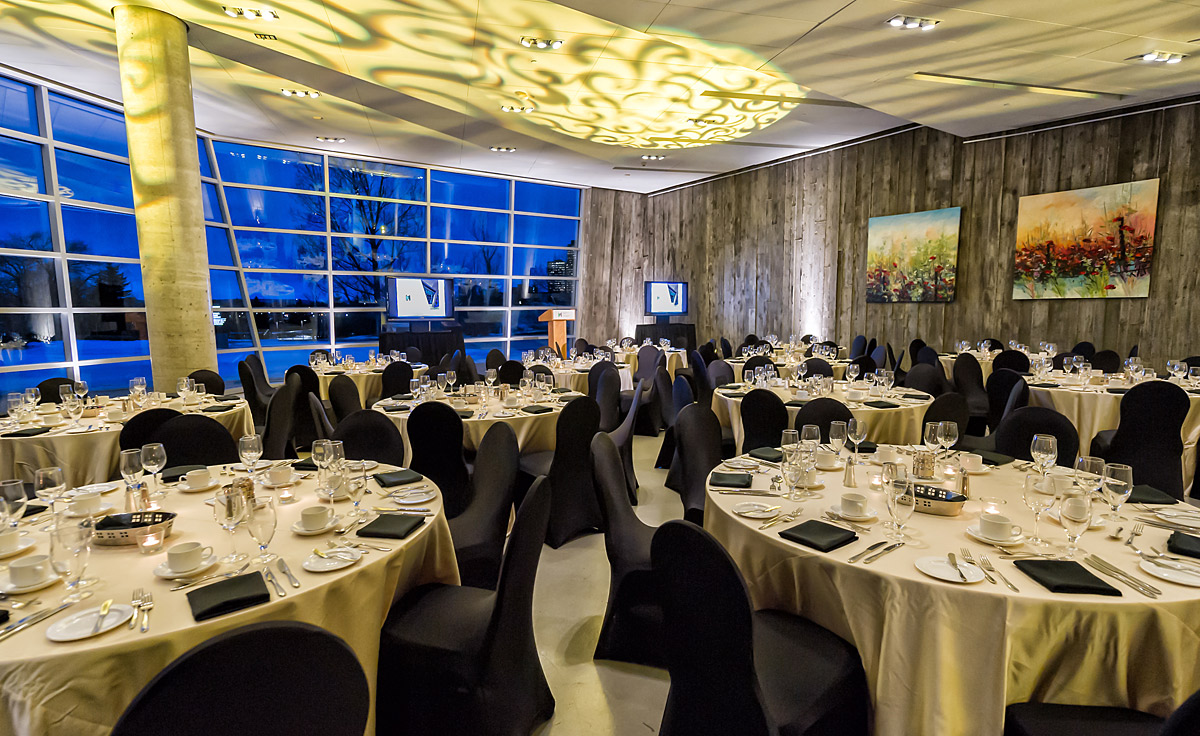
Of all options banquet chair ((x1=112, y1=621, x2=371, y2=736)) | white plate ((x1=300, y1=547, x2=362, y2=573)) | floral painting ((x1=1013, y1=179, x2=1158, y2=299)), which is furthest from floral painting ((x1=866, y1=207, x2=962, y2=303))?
banquet chair ((x1=112, y1=621, x2=371, y2=736))

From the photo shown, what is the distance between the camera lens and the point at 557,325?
12492mm

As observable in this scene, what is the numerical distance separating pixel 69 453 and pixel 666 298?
432 inches

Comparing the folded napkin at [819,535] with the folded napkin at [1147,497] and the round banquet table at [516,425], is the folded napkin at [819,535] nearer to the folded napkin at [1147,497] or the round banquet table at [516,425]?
the folded napkin at [1147,497]

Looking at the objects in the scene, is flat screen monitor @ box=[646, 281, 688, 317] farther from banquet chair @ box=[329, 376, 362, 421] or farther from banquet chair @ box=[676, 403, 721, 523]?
banquet chair @ box=[676, 403, 721, 523]

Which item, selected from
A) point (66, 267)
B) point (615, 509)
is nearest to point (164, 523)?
point (615, 509)

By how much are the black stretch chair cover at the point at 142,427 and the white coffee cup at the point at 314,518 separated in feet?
6.58

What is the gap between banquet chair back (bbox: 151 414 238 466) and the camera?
3.33 meters

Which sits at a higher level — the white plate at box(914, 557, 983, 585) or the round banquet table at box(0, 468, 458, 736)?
the white plate at box(914, 557, 983, 585)

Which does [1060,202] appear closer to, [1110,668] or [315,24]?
[1110,668]

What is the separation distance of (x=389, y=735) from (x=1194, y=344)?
9234 mm

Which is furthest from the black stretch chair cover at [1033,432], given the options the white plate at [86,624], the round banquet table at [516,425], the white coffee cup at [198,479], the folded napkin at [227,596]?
the white coffee cup at [198,479]

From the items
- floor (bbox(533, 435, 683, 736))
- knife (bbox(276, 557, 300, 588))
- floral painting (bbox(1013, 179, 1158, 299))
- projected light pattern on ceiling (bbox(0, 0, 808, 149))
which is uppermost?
projected light pattern on ceiling (bbox(0, 0, 808, 149))

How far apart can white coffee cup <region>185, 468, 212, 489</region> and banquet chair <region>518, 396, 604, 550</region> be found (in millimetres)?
1907

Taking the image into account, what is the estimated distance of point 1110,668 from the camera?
5.39ft
